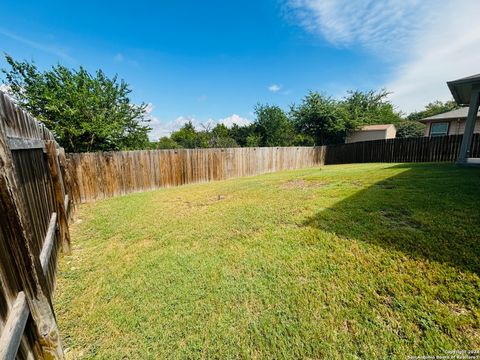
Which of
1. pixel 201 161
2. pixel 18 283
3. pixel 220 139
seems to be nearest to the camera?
pixel 18 283

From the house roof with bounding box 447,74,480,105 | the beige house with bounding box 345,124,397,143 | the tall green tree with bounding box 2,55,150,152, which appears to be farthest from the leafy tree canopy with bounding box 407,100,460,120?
the tall green tree with bounding box 2,55,150,152

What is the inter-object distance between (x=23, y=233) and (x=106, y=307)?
1.33 m

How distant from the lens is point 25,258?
1.33 m

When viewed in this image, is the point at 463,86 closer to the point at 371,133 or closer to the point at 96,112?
the point at 96,112

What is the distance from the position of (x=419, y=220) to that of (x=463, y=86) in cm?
683

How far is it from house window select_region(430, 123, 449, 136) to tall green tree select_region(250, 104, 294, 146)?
12739 mm

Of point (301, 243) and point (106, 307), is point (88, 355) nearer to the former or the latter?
point (106, 307)

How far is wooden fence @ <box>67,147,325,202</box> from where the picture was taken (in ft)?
24.3

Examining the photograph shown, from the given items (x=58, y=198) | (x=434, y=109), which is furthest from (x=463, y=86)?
(x=434, y=109)

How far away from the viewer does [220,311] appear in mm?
2018

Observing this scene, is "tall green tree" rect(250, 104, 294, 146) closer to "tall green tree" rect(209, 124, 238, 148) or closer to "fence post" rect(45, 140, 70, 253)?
"tall green tree" rect(209, 124, 238, 148)

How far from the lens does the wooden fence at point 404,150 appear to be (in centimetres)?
1032

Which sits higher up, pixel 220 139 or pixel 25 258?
pixel 220 139

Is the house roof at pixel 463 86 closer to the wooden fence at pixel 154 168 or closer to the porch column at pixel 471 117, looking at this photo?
the porch column at pixel 471 117
